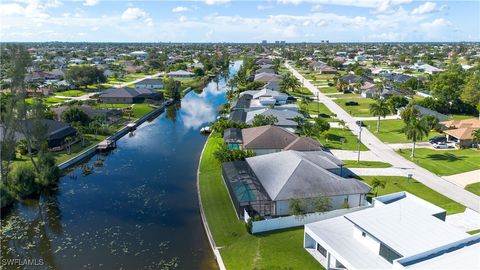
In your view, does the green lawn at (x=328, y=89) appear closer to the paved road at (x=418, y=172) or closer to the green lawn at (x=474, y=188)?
the paved road at (x=418, y=172)

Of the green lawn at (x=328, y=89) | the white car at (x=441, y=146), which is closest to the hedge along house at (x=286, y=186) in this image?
the white car at (x=441, y=146)

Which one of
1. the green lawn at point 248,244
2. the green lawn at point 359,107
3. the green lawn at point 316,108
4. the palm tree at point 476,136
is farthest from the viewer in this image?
the green lawn at point 316,108

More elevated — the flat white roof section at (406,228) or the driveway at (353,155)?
the flat white roof section at (406,228)

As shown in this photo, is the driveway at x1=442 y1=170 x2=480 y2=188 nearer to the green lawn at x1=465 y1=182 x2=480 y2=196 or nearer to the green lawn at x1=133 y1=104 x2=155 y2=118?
the green lawn at x1=465 y1=182 x2=480 y2=196

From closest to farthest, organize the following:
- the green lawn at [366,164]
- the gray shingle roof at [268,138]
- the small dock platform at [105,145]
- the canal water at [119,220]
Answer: the canal water at [119,220] < the green lawn at [366,164] < the gray shingle roof at [268,138] < the small dock platform at [105,145]

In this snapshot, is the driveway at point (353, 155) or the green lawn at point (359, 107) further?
the green lawn at point (359, 107)

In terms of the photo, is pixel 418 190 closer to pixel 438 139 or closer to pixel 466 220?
pixel 466 220

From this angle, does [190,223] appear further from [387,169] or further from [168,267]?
[387,169]
